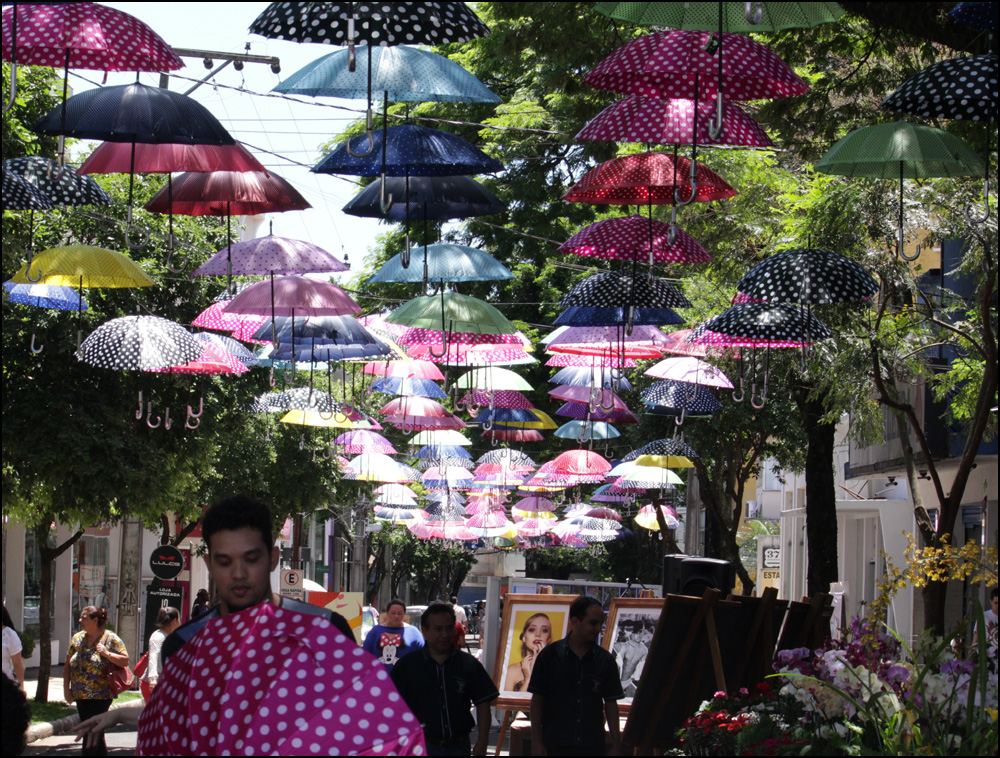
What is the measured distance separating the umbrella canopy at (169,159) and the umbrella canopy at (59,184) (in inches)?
5.3

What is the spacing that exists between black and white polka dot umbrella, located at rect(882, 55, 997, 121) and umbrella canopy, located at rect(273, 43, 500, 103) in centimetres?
276

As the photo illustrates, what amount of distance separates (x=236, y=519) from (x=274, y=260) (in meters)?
7.74

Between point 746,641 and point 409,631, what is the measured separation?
489 cm

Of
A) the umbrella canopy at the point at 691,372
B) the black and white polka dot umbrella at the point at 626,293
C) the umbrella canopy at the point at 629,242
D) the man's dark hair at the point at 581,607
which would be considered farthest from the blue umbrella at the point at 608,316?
the man's dark hair at the point at 581,607

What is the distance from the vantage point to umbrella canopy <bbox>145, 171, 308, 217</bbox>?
1059 centimetres

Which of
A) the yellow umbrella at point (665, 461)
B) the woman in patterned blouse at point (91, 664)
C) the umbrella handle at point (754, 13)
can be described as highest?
the umbrella handle at point (754, 13)

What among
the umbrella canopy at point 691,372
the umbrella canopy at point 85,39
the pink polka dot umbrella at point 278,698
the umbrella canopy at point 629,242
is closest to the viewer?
the pink polka dot umbrella at point 278,698

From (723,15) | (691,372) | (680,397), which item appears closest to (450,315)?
(691,372)

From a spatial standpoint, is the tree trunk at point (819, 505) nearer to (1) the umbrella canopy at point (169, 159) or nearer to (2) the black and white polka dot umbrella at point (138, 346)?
(2) the black and white polka dot umbrella at point (138, 346)

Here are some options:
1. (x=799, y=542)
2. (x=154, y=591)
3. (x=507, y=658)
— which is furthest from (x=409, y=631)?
(x=799, y=542)

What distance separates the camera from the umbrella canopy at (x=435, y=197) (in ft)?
34.1

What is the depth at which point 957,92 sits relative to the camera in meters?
6.48

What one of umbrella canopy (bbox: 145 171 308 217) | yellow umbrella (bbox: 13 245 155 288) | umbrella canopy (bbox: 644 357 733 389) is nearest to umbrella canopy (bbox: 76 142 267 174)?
umbrella canopy (bbox: 145 171 308 217)

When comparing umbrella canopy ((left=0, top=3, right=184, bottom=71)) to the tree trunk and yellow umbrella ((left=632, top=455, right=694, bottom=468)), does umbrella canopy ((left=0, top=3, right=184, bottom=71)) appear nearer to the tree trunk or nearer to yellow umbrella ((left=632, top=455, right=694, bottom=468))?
the tree trunk
